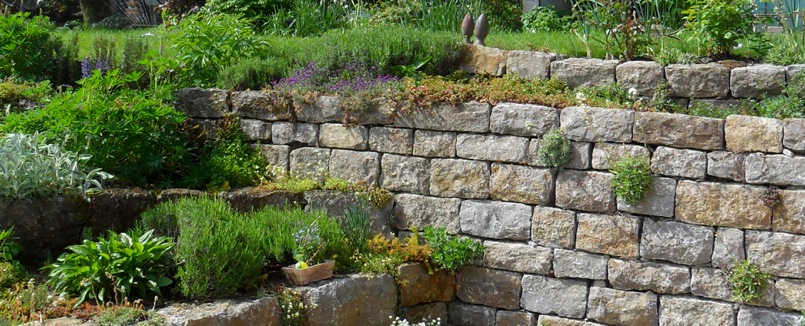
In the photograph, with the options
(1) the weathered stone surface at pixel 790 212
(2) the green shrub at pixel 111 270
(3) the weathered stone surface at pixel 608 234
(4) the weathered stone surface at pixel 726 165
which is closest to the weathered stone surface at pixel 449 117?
(3) the weathered stone surface at pixel 608 234

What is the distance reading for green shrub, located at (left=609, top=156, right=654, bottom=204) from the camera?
569 centimetres

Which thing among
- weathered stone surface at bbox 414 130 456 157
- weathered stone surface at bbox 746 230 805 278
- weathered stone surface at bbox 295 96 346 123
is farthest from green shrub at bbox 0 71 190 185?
weathered stone surface at bbox 746 230 805 278

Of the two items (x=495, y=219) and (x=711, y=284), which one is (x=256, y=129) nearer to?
(x=495, y=219)

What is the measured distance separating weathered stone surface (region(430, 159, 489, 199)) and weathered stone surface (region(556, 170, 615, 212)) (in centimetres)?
64

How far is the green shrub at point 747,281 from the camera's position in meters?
5.46

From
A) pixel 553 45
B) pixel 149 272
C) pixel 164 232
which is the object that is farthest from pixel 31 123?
pixel 553 45

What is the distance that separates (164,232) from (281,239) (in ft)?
2.86

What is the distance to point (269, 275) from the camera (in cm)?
570

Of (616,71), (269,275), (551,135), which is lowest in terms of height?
(269,275)

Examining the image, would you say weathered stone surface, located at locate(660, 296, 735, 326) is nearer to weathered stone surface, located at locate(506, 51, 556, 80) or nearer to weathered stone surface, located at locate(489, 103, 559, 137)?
weathered stone surface, located at locate(489, 103, 559, 137)

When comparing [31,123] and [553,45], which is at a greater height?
[553,45]

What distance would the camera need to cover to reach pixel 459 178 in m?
6.42

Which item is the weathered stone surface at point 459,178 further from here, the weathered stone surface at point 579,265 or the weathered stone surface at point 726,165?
the weathered stone surface at point 726,165

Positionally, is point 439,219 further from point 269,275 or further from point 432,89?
point 269,275
